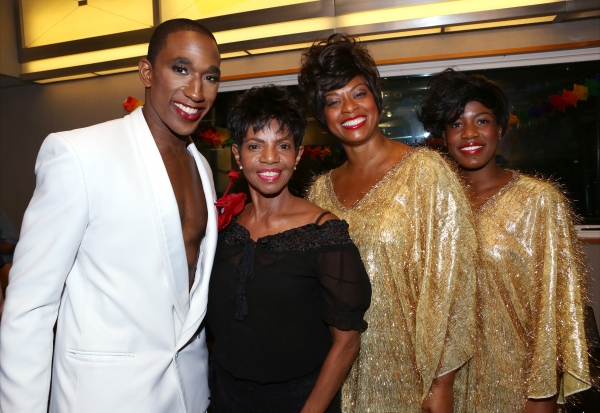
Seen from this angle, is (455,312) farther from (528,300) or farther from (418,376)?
(528,300)

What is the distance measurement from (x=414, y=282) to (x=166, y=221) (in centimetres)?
84

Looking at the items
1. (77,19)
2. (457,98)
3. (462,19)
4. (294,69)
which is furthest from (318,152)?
(77,19)

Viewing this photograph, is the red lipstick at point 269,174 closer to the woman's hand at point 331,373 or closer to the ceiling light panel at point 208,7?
the woman's hand at point 331,373

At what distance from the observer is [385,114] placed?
3717 mm

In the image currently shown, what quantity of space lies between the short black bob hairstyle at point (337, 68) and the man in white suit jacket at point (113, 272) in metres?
0.42

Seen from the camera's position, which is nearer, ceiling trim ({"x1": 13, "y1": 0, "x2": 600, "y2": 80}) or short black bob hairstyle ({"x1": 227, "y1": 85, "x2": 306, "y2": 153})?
short black bob hairstyle ({"x1": 227, "y1": 85, "x2": 306, "y2": 153})

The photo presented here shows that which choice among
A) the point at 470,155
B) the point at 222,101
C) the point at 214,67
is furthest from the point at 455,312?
the point at 222,101

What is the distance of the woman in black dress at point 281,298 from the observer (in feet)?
4.27

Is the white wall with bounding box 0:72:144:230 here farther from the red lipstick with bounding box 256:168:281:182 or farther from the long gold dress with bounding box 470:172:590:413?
the long gold dress with bounding box 470:172:590:413

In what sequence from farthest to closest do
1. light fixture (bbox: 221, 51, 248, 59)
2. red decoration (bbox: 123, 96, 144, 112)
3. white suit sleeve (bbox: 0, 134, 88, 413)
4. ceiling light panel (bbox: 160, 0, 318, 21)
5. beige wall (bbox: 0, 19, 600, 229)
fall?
red decoration (bbox: 123, 96, 144, 112)
light fixture (bbox: 221, 51, 248, 59)
ceiling light panel (bbox: 160, 0, 318, 21)
beige wall (bbox: 0, 19, 600, 229)
white suit sleeve (bbox: 0, 134, 88, 413)

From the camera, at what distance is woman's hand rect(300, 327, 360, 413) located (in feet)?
4.28

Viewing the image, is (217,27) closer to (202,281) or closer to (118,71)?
(118,71)

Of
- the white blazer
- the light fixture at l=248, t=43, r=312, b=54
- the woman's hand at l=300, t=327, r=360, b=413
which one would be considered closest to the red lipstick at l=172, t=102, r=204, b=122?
the white blazer

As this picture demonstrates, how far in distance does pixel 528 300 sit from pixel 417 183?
25.9 inches
